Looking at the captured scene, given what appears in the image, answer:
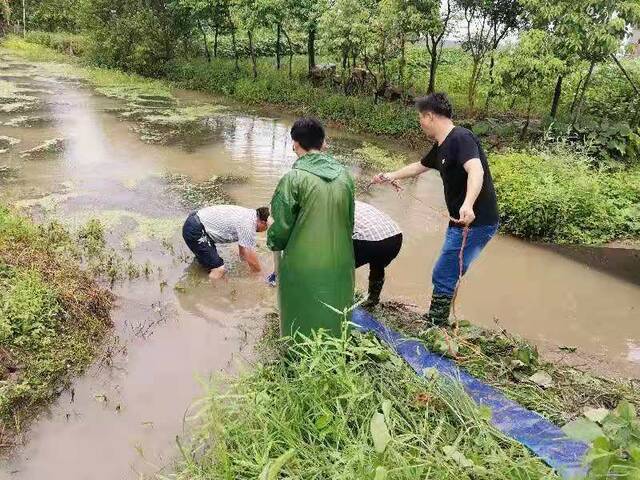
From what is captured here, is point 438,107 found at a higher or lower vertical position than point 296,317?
higher

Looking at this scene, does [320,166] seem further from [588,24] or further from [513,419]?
[588,24]

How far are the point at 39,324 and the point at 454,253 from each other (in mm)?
2808

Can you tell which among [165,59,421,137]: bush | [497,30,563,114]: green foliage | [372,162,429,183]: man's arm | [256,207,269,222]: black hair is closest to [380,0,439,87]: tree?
[165,59,421,137]: bush

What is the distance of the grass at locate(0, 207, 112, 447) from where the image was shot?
10.9 feet

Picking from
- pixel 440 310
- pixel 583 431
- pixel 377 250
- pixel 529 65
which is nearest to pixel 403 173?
pixel 377 250

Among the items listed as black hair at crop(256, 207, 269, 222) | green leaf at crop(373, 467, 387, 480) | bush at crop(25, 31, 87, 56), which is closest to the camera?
green leaf at crop(373, 467, 387, 480)

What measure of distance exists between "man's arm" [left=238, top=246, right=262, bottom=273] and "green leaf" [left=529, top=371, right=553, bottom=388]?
2758 millimetres

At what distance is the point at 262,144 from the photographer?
33.1ft

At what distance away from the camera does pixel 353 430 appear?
2.50 metres

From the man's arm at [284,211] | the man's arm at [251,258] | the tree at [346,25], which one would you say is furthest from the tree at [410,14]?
the man's arm at [284,211]

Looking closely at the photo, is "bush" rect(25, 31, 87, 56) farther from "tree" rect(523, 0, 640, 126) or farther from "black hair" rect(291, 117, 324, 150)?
"black hair" rect(291, 117, 324, 150)

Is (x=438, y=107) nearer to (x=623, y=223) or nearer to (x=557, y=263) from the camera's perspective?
(x=557, y=263)

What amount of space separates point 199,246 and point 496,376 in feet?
9.40

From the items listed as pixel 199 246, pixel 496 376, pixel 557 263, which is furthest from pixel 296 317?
pixel 557 263
